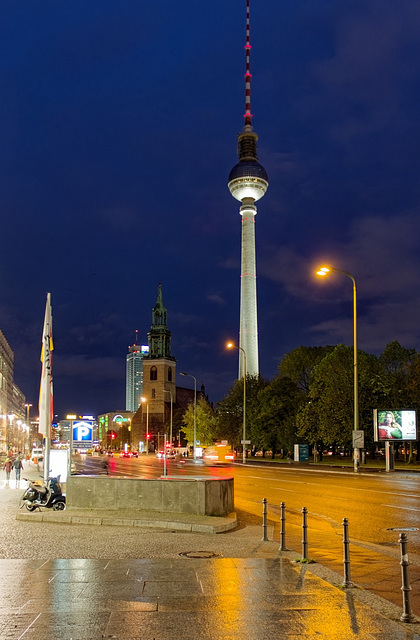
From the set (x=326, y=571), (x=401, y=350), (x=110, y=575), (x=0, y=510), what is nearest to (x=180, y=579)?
(x=110, y=575)

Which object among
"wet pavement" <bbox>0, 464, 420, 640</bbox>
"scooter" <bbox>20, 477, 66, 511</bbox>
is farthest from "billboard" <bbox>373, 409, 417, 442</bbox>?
"wet pavement" <bbox>0, 464, 420, 640</bbox>

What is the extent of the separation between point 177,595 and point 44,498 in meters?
10.4

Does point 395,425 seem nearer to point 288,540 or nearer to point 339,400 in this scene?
point 339,400

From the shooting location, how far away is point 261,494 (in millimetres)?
23547

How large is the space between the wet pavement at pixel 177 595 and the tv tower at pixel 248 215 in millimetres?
124878

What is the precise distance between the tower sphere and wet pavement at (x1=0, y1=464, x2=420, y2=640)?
14245 cm

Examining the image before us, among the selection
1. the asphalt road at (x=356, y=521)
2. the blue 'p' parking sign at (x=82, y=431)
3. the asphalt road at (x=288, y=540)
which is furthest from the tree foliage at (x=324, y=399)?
the asphalt road at (x=288, y=540)

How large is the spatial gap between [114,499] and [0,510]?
14.0 feet

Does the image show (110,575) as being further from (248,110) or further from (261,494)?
(248,110)

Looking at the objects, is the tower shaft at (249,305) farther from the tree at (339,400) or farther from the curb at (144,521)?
the curb at (144,521)

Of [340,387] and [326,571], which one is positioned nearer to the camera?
[326,571]

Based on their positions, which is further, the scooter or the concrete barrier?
the scooter

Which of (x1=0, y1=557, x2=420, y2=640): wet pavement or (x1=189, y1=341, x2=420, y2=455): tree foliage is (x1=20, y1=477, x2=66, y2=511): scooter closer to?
(x1=0, y1=557, x2=420, y2=640): wet pavement

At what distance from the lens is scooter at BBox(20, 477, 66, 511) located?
671 inches
